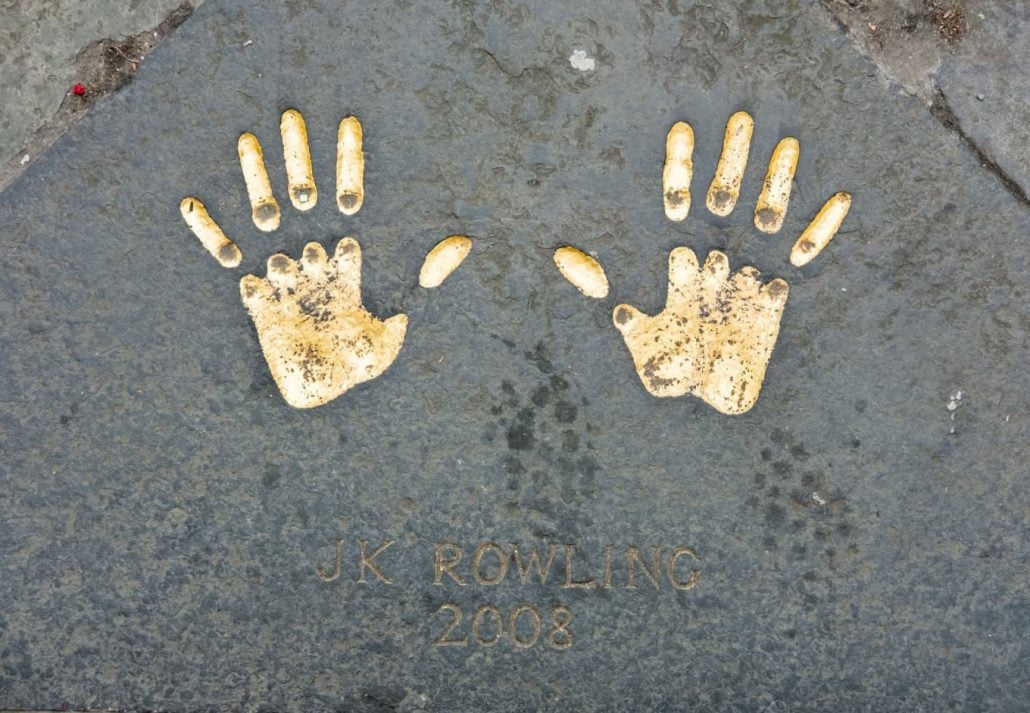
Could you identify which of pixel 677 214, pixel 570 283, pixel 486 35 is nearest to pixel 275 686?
pixel 570 283

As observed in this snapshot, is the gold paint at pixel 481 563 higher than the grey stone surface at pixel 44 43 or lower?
lower

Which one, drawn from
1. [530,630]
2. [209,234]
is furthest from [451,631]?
[209,234]

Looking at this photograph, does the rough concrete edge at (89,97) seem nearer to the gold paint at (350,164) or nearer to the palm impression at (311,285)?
the palm impression at (311,285)

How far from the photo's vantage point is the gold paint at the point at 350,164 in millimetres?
1551

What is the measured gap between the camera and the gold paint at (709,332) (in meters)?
1.52

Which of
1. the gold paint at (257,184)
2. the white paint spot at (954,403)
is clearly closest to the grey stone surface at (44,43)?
the gold paint at (257,184)

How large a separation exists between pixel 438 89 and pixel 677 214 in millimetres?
593

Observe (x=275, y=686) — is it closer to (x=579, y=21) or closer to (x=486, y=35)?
(x=486, y=35)

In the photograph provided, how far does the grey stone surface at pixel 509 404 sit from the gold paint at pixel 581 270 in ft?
0.08

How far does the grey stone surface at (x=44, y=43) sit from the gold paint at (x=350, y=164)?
47 cm

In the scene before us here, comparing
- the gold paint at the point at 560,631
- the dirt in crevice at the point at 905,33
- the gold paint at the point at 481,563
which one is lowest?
the gold paint at the point at 560,631

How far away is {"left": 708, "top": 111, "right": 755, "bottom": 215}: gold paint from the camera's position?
5.08 feet

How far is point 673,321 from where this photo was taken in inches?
60.2

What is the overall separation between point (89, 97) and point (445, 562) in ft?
4.20
